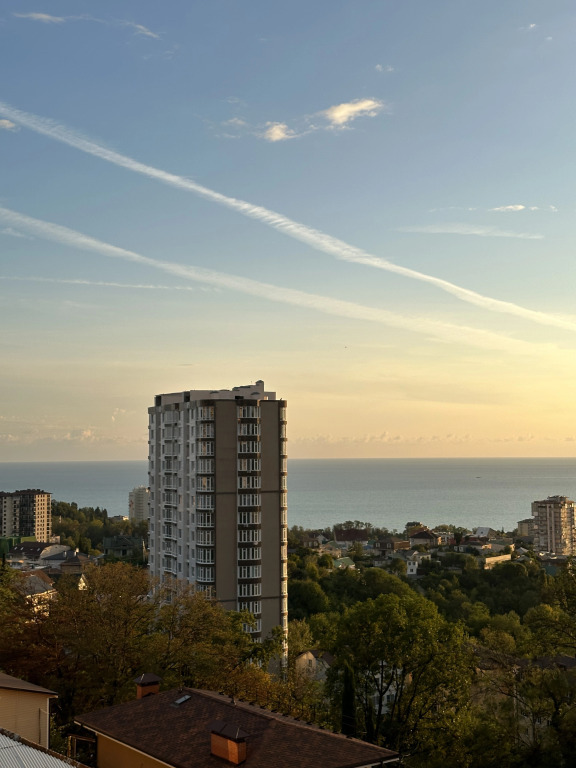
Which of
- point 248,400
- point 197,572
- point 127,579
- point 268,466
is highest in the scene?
point 248,400

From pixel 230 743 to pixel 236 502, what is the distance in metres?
30.4

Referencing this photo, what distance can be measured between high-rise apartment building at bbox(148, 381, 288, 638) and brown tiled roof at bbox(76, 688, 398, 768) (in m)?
25.4

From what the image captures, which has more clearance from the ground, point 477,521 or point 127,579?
point 127,579

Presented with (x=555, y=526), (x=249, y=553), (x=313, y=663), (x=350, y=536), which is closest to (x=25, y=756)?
(x=249, y=553)

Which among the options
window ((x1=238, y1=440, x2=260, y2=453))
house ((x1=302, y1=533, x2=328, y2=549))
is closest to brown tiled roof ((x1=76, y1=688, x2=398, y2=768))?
window ((x1=238, y1=440, x2=260, y2=453))

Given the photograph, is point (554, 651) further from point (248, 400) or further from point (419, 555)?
point (419, 555)

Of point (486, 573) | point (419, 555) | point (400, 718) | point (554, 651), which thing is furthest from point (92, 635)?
point (419, 555)

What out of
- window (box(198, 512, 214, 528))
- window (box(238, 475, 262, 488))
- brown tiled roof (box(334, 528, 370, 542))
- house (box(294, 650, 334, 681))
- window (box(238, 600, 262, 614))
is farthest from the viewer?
brown tiled roof (box(334, 528, 370, 542))

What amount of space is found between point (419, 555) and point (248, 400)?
191ft

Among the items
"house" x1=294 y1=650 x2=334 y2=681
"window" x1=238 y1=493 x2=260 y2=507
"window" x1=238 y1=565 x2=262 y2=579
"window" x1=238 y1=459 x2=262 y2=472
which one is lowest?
"house" x1=294 y1=650 x2=334 y2=681

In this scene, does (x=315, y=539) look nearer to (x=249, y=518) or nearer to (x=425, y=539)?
(x=425, y=539)

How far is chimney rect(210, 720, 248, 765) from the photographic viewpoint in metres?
12.2

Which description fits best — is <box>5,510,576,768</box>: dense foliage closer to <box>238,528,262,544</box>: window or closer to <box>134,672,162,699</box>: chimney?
<box>134,672,162,699</box>: chimney

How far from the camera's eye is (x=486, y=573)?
239ft
